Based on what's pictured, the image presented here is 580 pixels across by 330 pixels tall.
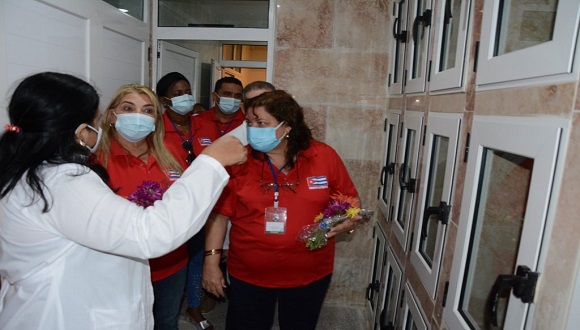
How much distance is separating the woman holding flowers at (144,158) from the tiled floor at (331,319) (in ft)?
3.11

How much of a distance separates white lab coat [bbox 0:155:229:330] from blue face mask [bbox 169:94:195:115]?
1.62m

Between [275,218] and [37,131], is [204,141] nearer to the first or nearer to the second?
[275,218]

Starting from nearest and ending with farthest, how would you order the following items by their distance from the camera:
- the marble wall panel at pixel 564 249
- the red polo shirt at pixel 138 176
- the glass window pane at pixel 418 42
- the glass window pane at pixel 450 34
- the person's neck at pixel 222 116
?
1. the marble wall panel at pixel 564 249
2. the glass window pane at pixel 450 34
3. the red polo shirt at pixel 138 176
4. the glass window pane at pixel 418 42
5. the person's neck at pixel 222 116

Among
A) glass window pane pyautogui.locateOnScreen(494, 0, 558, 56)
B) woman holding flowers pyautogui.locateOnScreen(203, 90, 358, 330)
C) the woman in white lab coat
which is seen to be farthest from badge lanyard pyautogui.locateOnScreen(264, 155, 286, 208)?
glass window pane pyautogui.locateOnScreen(494, 0, 558, 56)

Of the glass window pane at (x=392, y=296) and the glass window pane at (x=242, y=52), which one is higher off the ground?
the glass window pane at (x=242, y=52)

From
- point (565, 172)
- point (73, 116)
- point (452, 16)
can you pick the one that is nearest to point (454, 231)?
point (565, 172)

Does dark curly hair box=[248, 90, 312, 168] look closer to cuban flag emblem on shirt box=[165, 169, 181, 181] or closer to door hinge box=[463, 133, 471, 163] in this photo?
cuban flag emblem on shirt box=[165, 169, 181, 181]

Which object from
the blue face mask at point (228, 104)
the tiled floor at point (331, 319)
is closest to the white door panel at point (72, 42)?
the blue face mask at point (228, 104)

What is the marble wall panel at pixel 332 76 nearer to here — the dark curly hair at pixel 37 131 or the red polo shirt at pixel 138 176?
the red polo shirt at pixel 138 176

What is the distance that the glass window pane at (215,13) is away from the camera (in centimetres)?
312

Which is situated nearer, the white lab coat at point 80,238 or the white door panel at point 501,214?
the white door panel at point 501,214

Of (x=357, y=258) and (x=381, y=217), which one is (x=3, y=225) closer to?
(x=381, y=217)

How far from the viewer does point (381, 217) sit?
2.70m

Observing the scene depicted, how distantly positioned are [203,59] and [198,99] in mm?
Answer: 573
